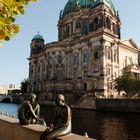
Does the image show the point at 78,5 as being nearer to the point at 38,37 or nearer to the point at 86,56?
the point at 86,56

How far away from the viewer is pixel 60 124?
21.1ft

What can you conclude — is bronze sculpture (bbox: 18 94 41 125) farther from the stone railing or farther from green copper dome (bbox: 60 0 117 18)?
green copper dome (bbox: 60 0 117 18)

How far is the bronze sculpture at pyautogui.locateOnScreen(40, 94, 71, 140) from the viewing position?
6.21m

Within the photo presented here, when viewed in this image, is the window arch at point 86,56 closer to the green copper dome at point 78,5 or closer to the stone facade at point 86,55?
the stone facade at point 86,55

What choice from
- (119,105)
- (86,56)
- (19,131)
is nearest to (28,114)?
(19,131)

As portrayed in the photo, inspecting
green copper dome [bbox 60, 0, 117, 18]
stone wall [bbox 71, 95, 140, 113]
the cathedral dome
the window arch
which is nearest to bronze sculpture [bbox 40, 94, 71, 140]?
stone wall [bbox 71, 95, 140, 113]

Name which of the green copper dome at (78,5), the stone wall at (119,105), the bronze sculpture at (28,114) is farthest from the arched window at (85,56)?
the bronze sculpture at (28,114)

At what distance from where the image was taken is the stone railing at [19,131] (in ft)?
23.2

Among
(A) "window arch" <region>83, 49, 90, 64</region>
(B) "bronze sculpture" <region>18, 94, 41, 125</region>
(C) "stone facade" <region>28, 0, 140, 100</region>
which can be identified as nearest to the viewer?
(B) "bronze sculpture" <region>18, 94, 41, 125</region>

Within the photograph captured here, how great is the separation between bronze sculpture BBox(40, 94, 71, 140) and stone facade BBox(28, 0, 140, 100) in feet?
176

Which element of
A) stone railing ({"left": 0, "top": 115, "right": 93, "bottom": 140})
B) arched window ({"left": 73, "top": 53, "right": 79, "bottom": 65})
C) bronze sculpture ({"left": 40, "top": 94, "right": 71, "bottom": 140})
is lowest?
stone railing ({"left": 0, "top": 115, "right": 93, "bottom": 140})

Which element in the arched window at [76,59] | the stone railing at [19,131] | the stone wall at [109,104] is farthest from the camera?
the arched window at [76,59]

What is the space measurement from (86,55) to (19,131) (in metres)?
60.2

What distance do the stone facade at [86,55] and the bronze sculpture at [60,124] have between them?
53.6m
